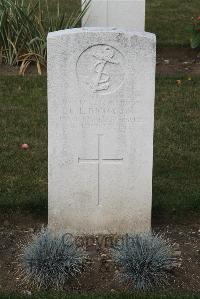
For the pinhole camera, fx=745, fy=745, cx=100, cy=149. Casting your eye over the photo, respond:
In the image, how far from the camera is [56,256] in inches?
194

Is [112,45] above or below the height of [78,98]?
above

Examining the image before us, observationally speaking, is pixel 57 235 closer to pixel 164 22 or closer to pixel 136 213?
pixel 136 213

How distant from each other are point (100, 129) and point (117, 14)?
598cm

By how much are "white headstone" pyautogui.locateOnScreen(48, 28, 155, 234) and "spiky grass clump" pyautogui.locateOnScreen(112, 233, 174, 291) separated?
54 centimetres

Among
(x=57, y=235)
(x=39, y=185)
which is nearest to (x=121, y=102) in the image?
(x=57, y=235)

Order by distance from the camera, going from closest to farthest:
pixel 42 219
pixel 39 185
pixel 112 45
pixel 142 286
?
pixel 142 286
pixel 112 45
pixel 42 219
pixel 39 185

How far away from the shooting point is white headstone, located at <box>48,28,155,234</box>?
5.25m

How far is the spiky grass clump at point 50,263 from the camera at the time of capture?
4.93m

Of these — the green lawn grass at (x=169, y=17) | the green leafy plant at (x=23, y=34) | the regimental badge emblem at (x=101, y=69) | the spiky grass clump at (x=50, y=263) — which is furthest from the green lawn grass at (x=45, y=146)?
the green lawn grass at (x=169, y=17)

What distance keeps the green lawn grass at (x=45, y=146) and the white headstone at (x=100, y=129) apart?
24.1 inches

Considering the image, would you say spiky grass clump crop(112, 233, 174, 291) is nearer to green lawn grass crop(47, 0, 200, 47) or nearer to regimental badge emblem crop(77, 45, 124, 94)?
regimental badge emblem crop(77, 45, 124, 94)

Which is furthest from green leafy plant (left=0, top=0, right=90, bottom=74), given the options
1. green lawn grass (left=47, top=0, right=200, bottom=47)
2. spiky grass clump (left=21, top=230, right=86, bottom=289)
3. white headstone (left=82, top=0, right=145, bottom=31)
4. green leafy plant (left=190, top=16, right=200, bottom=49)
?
spiky grass clump (left=21, top=230, right=86, bottom=289)

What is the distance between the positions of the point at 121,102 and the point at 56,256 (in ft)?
3.95

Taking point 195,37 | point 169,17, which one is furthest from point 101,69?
point 169,17
